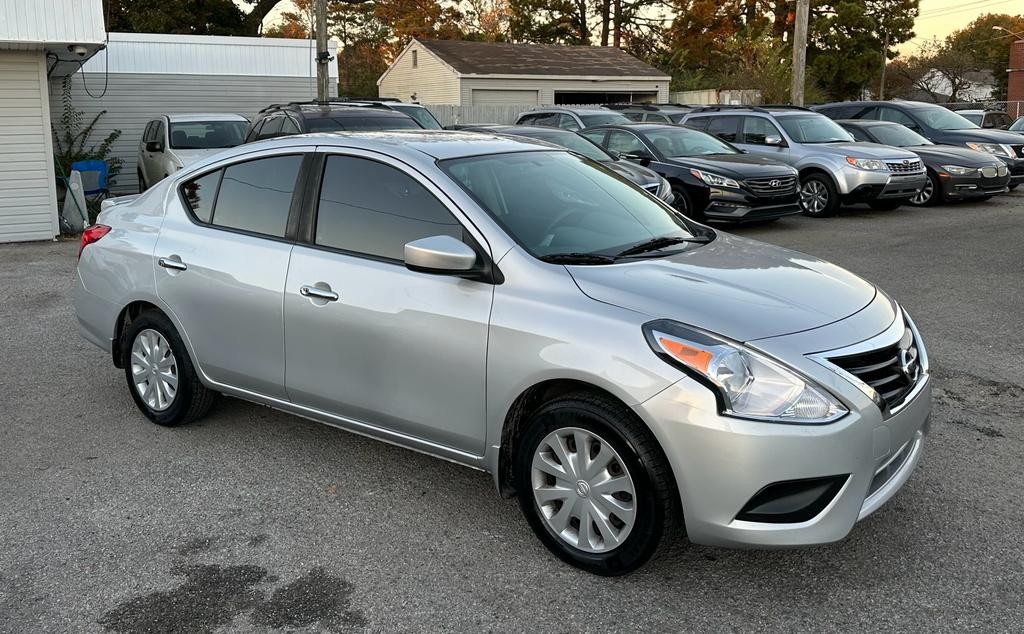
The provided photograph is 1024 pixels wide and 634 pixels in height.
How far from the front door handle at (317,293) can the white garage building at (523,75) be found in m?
30.2

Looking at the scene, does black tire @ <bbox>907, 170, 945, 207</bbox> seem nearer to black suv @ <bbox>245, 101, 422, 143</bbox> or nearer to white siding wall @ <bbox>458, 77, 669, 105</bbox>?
black suv @ <bbox>245, 101, 422, 143</bbox>

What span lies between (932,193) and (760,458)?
47.4 feet

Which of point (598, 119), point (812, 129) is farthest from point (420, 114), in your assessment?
point (812, 129)

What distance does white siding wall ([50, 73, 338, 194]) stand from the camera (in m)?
20.6

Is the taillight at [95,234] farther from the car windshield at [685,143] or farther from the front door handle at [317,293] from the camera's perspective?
the car windshield at [685,143]

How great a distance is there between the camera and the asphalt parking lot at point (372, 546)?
3355mm

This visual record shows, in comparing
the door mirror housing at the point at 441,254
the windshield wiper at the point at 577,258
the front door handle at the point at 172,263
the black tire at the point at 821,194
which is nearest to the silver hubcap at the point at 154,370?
the front door handle at the point at 172,263

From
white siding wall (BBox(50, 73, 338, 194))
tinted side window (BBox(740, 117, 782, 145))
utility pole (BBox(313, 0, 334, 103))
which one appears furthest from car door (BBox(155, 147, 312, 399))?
white siding wall (BBox(50, 73, 338, 194))

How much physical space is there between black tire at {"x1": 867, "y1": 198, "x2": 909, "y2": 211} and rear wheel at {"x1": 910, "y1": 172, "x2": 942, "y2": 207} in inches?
20.6

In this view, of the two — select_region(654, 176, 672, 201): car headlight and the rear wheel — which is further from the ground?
select_region(654, 176, 672, 201): car headlight

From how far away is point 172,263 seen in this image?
500 centimetres

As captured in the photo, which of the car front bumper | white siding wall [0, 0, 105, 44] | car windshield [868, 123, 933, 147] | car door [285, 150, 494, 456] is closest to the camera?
the car front bumper

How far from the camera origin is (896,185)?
14.5 metres

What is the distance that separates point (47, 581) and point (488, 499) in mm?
1821
